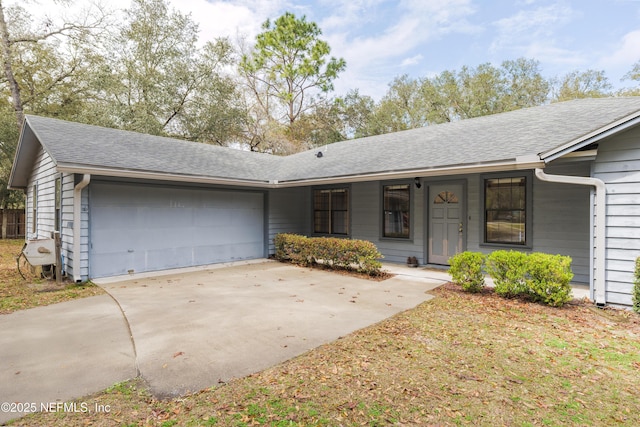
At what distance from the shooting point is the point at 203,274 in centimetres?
793

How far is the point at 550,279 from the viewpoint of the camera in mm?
5102

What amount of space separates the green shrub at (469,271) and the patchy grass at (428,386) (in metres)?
1.71

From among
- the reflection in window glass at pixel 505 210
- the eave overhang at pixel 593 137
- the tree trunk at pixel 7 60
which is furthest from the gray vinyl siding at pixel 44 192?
the eave overhang at pixel 593 137

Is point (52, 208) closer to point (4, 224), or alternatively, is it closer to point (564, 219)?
point (564, 219)

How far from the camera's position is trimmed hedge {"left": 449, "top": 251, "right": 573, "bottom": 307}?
5.02 metres

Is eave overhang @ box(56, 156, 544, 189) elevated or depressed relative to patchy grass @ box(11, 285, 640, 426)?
elevated

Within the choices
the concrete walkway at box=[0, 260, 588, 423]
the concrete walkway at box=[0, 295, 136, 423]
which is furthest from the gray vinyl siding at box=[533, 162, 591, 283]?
the concrete walkway at box=[0, 295, 136, 423]

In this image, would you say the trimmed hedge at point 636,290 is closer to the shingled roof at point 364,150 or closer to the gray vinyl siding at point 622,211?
the gray vinyl siding at point 622,211

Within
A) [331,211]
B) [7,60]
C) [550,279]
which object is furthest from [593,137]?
[7,60]

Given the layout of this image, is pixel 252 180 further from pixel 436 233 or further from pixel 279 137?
pixel 279 137

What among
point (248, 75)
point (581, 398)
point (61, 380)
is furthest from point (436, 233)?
point (248, 75)

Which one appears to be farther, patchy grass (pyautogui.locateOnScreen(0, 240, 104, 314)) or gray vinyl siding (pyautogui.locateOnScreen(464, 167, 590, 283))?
gray vinyl siding (pyautogui.locateOnScreen(464, 167, 590, 283))

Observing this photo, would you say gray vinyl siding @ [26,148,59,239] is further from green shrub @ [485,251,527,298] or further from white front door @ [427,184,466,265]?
green shrub @ [485,251,527,298]

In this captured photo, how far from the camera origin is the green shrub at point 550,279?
500cm
